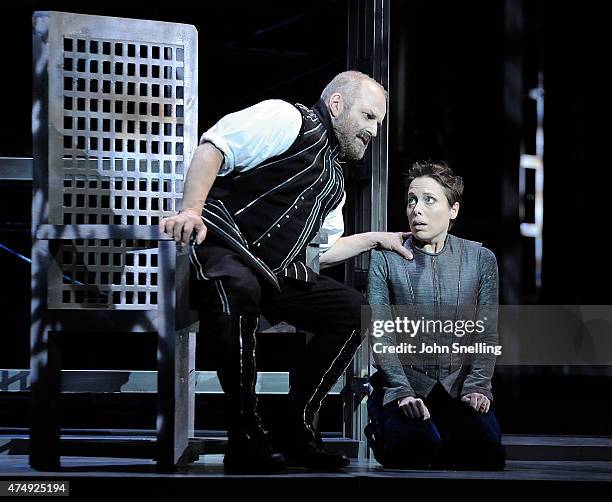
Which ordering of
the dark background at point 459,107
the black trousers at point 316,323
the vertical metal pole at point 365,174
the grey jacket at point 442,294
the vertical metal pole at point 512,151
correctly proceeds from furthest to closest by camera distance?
the vertical metal pole at point 512,151 → the dark background at point 459,107 → the vertical metal pole at point 365,174 → the grey jacket at point 442,294 → the black trousers at point 316,323

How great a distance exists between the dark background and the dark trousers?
1.57 metres

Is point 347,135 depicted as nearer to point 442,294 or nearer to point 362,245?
point 362,245

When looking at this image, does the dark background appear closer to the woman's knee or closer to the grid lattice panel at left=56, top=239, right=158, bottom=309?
the grid lattice panel at left=56, top=239, right=158, bottom=309

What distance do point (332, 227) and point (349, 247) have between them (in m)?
0.07

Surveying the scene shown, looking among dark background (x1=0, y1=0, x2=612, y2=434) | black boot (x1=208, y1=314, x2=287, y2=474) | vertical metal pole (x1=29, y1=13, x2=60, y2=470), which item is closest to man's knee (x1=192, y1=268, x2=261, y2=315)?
black boot (x1=208, y1=314, x2=287, y2=474)

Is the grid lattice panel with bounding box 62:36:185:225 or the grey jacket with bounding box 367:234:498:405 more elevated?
the grid lattice panel with bounding box 62:36:185:225

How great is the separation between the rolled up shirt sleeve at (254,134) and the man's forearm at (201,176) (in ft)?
0.08

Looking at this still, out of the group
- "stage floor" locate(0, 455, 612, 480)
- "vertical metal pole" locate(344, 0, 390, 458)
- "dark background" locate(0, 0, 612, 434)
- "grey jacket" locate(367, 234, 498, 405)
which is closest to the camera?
"stage floor" locate(0, 455, 612, 480)

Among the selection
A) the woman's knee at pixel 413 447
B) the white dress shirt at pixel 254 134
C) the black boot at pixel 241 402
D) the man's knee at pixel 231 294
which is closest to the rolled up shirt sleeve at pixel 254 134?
the white dress shirt at pixel 254 134

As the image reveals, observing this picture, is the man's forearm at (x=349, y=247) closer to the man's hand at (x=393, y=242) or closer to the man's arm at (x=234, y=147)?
the man's hand at (x=393, y=242)

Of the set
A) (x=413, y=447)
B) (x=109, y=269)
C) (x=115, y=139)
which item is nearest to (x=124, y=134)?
(x=115, y=139)

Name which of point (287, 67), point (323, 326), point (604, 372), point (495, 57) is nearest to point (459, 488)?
point (323, 326)

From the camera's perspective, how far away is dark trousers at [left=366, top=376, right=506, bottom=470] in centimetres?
229

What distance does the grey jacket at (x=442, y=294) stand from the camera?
7.92ft
